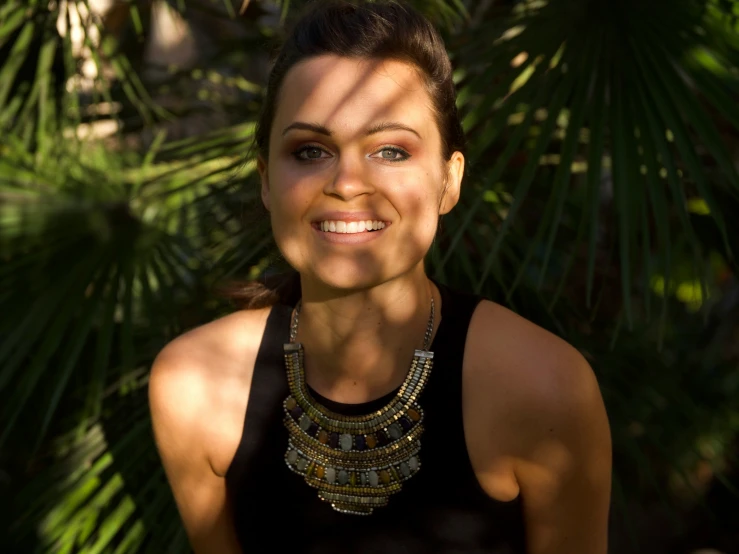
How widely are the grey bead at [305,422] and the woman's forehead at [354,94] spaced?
379mm

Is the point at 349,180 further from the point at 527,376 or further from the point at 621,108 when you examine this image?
the point at 621,108

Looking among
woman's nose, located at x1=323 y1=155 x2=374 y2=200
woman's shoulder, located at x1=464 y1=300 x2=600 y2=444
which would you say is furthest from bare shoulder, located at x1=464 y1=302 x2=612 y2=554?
woman's nose, located at x1=323 y1=155 x2=374 y2=200

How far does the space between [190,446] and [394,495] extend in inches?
11.7

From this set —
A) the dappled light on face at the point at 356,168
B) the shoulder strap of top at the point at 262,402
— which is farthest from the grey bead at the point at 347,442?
the dappled light on face at the point at 356,168

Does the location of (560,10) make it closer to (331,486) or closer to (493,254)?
(493,254)

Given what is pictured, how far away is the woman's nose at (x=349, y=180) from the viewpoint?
1064mm

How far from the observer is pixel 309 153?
1.12 metres

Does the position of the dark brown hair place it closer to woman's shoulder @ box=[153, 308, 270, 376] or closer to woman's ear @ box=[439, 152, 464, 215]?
woman's ear @ box=[439, 152, 464, 215]

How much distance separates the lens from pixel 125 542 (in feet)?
5.42

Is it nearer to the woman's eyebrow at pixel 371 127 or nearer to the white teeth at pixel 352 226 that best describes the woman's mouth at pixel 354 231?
the white teeth at pixel 352 226

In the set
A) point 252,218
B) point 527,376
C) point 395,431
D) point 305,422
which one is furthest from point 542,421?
point 252,218

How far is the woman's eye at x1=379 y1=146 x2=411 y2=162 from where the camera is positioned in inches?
43.2

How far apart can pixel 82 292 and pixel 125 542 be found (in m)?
0.49

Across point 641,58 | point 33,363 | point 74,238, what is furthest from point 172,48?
point 641,58
